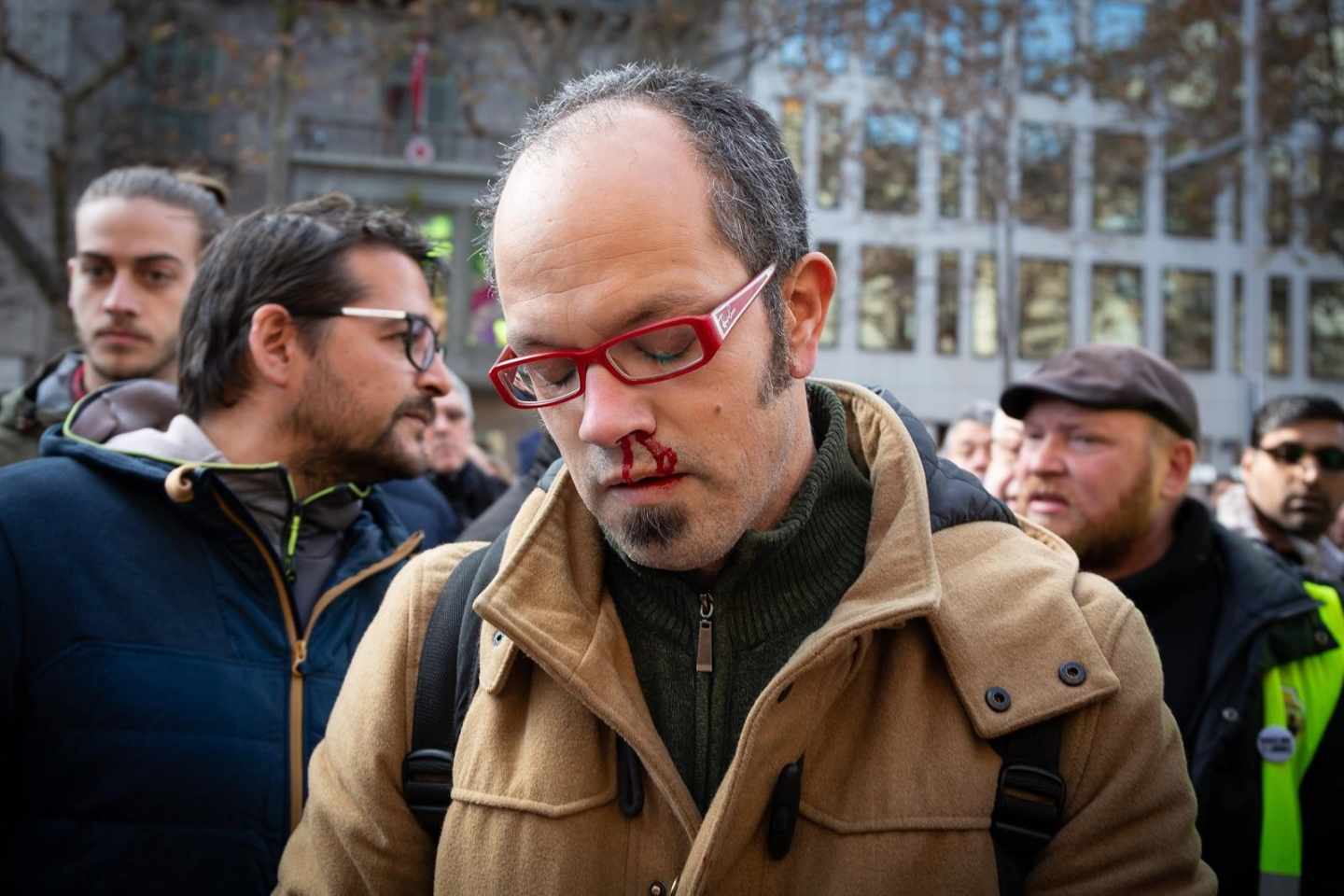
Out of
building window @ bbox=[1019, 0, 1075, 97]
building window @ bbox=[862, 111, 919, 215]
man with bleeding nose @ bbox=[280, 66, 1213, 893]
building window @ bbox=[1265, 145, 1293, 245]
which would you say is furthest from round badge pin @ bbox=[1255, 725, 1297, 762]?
building window @ bbox=[862, 111, 919, 215]

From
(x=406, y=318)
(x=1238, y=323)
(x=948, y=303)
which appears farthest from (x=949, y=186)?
(x=406, y=318)

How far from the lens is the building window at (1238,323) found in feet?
102

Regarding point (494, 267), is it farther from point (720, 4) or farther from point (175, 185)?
point (720, 4)

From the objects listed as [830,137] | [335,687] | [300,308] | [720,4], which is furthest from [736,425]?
[830,137]

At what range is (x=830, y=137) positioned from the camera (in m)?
23.9

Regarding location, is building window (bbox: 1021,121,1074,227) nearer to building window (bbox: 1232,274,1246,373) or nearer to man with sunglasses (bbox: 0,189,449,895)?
building window (bbox: 1232,274,1246,373)

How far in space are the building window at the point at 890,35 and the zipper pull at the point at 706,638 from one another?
13.3 m

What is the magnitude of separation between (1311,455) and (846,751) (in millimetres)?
4054

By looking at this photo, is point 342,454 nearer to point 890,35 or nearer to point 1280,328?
point 890,35

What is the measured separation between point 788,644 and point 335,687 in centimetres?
118

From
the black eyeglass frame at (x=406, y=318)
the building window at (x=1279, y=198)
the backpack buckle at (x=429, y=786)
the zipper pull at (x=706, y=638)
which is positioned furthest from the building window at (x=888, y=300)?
the backpack buckle at (x=429, y=786)

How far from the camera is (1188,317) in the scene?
103ft

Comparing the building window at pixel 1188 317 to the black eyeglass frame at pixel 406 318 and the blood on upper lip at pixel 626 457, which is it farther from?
the blood on upper lip at pixel 626 457

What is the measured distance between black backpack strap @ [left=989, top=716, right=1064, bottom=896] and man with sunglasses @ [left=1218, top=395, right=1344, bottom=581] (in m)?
3.85
